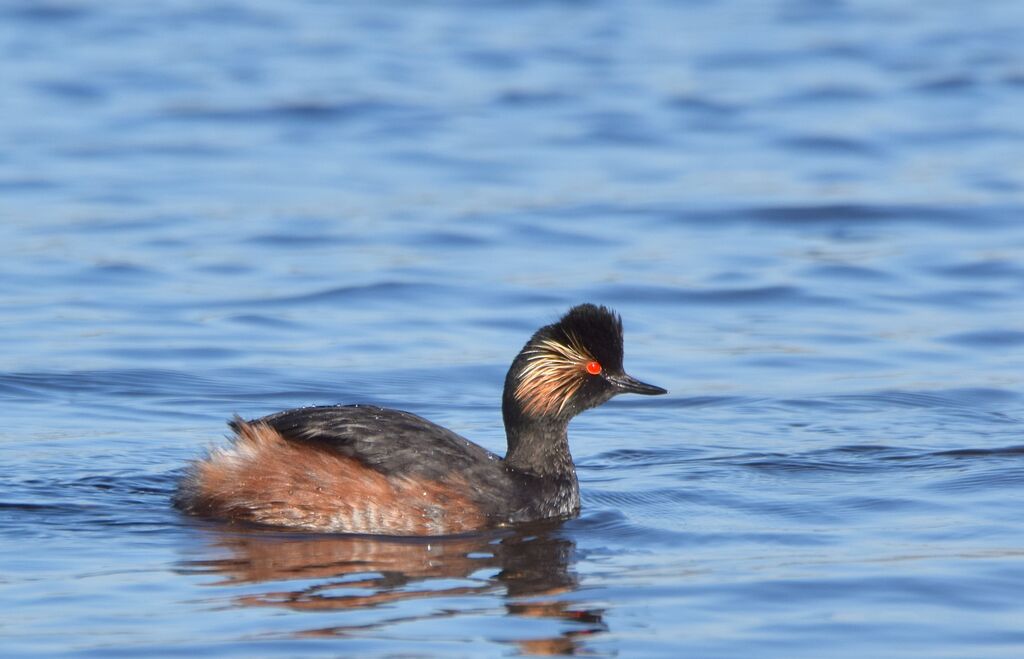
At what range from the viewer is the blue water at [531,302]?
7324mm

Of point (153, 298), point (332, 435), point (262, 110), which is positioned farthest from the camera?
point (262, 110)

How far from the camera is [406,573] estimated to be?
766cm

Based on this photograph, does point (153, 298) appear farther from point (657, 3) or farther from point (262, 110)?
point (657, 3)

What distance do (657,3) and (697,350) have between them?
57.8 feet

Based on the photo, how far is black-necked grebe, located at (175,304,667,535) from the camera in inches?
329

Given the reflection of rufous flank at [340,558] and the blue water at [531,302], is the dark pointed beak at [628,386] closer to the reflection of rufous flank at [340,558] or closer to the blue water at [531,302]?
the blue water at [531,302]

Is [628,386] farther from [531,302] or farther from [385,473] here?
[531,302]

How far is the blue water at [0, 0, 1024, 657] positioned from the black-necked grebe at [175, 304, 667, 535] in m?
0.17

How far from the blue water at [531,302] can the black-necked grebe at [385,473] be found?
170mm

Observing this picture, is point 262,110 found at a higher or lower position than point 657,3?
lower

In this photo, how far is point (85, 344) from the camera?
40.1 ft

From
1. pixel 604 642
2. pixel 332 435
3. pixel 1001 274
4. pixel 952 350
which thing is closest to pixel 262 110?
pixel 1001 274

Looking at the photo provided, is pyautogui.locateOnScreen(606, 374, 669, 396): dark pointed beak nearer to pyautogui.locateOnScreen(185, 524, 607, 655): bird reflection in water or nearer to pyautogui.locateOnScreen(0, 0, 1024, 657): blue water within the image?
pyautogui.locateOnScreen(0, 0, 1024, 657): blue water

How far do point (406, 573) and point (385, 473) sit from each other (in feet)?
2.63
